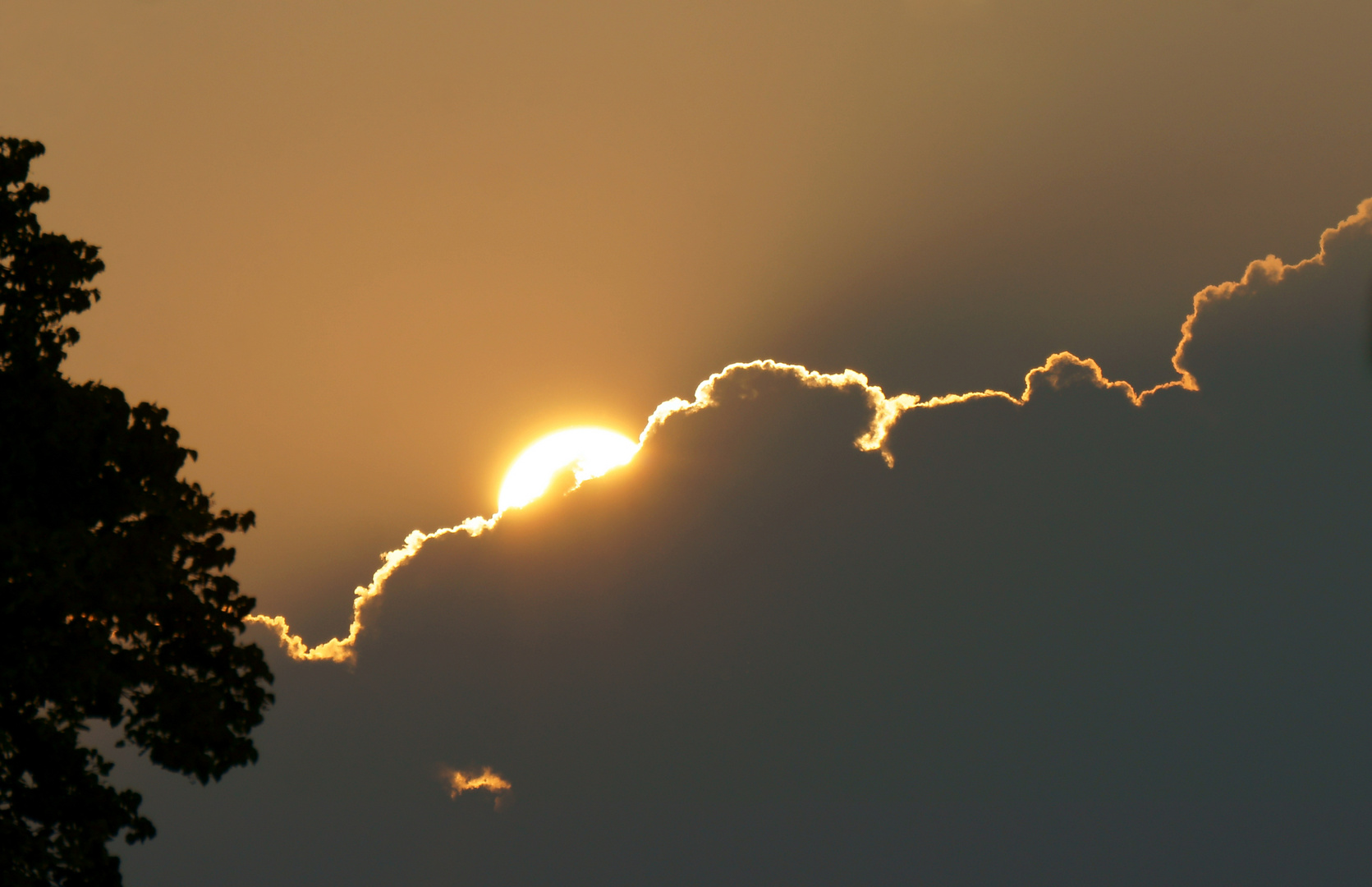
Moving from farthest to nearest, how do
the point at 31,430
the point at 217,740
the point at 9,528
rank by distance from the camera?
1. the point at 217,740
2. the point at 31,430
3. the point at 9,528

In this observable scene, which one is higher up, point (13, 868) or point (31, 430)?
point (31, 430)

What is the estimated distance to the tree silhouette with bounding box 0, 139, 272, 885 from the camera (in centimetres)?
2478

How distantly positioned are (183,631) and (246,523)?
8.31 feet

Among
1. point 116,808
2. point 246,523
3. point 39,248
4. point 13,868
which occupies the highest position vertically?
point 39,248

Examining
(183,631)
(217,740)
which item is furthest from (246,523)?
(217,740)

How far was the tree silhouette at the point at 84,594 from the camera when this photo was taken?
24781mm

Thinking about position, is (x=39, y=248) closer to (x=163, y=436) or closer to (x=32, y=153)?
(x=32, y=153)

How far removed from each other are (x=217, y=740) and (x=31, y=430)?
280 inches

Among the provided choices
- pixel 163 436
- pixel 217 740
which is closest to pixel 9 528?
pixel 163 436

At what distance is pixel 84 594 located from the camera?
25375 millimetres

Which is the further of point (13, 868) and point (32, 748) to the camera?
point (32, 748)

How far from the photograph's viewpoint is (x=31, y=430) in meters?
26.2

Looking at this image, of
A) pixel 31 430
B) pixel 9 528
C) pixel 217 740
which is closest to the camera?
pixel 9 528

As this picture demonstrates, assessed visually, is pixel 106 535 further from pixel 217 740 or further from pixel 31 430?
pixel 217 740
